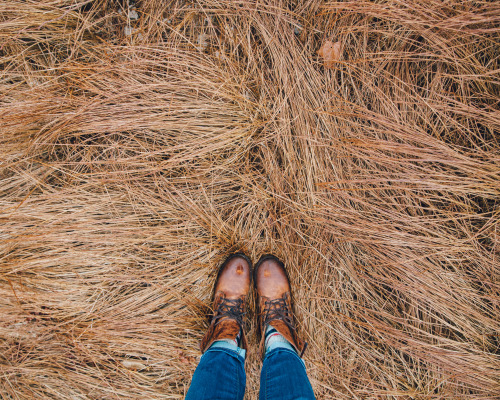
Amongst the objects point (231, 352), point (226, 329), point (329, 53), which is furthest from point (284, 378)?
point (329, 53)

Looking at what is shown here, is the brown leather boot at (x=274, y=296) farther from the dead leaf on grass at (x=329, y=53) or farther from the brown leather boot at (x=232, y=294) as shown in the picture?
the dead leaf on grass at (x=329, y=53)

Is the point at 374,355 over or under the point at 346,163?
under

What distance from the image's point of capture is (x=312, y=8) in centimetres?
136

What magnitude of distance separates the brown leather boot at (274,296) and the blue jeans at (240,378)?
0.17 m

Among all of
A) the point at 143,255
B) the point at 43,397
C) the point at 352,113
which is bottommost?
the point at 43,397

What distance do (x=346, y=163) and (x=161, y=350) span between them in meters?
1.51

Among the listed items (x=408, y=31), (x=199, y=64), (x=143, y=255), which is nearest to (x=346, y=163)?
(x=408, y=31)

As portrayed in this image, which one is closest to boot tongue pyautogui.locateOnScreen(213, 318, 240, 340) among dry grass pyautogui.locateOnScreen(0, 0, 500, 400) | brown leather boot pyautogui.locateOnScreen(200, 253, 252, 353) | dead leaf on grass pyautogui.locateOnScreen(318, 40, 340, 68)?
brown leather boot pyautogui.locateOnScreen(200, 253, 252, 353)

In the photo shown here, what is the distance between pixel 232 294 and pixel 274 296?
25cm

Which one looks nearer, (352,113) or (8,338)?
(352,113)

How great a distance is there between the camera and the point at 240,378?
1202mm

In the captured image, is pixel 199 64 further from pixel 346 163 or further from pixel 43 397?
pixel 43 397

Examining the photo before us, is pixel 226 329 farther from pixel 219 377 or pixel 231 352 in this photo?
pixel 219 377

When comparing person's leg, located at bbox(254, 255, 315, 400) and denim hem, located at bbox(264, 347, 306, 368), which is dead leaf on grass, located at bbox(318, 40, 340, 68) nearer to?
person's leg, located at bbox(254, 255, 315, 400)
